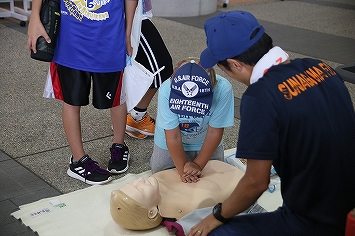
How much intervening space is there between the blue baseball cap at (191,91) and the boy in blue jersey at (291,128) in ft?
1.78

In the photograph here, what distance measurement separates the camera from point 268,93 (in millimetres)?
1827

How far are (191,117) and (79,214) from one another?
0.73m

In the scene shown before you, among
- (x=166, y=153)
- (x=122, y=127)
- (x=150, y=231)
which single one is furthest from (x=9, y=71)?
(x=150, y=231)

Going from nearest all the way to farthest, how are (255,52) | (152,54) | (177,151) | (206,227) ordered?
1. (255,52)
2. (206,227)
3. (177,151)
4. (152,54)

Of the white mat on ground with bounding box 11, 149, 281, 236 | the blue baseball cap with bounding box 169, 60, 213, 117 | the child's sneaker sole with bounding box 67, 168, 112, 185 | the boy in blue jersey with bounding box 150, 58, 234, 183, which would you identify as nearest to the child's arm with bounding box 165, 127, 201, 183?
the boy in blue jersey with bounding box 150, 58, 234, 183

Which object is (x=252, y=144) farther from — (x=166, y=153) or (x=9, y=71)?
(x=9, y=71)

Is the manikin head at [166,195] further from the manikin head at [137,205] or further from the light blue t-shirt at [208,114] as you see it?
the light blue t-shirt at [208,114]

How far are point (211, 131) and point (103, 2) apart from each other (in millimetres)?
858

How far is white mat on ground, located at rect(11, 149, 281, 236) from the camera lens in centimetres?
264

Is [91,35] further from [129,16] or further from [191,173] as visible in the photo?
[191,173]

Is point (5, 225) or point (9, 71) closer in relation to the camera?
point (5, 225)

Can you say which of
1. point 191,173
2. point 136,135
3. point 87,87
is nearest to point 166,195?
point 191,173

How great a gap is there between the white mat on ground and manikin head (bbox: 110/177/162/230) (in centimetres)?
8

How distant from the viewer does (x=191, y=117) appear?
285 centimetres
